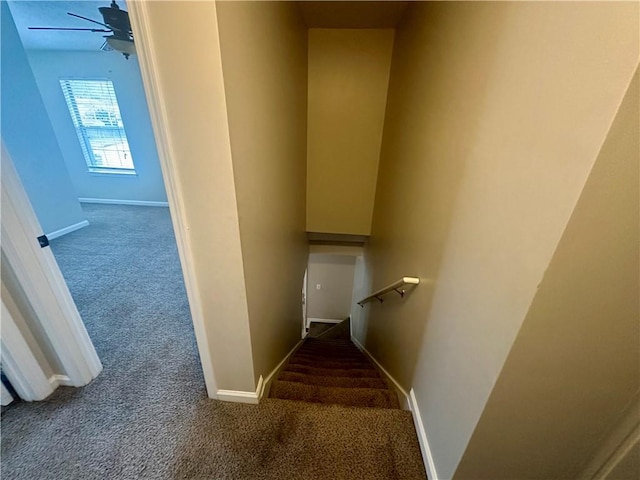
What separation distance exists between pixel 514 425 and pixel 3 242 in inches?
81.7

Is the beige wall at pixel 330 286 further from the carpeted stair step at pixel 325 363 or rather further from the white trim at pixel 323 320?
the carpeted stair step at pixel 325 363

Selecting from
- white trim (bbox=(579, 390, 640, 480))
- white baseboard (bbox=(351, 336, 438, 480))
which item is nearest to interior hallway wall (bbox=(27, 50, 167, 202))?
white baseboard (bbox=(351, 336, 438, 480))

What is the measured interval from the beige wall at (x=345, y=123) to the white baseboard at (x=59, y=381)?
97.0 inches

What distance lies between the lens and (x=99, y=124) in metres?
4.58

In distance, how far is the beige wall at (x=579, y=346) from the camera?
501 millimetres

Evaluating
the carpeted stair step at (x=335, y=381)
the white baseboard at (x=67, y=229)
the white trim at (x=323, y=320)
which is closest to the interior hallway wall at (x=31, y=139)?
the white baseboard at (x=67, y=229)

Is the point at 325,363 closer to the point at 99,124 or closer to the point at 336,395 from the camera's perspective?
the point at 336,395

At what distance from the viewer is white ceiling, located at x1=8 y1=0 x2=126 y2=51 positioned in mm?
2580

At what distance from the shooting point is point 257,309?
4.49ft

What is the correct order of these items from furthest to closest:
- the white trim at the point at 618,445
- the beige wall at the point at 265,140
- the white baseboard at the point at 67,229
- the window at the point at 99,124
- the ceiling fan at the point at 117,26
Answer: the window at the point at 99,124
the white baseboard at the point at 67,229
the ceiling fan at the point at 117,26
the beige wall at the point at 265,140
the white trim at the point at 618,445

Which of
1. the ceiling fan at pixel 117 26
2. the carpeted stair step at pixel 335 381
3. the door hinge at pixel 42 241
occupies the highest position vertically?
the ceiling fan at pixel 117 26

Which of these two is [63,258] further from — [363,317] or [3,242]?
[363,317]

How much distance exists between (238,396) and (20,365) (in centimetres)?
109

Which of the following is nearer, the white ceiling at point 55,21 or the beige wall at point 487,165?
the beige wall at point 487,165
